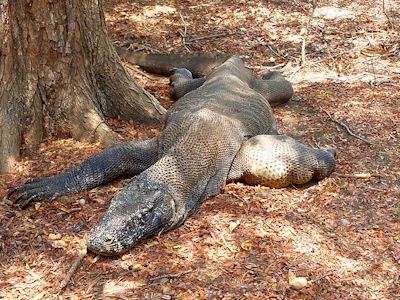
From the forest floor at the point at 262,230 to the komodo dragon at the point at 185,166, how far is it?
11 cm

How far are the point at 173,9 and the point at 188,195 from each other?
5083 millimetres

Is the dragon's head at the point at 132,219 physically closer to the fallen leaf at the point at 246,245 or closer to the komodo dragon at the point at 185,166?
the komodo dragon at the point at 185,166

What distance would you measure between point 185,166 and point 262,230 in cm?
80

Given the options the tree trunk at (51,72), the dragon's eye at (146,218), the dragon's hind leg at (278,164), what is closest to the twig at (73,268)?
the dragon's eye at (146,218)

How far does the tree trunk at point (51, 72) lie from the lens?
13.1ft

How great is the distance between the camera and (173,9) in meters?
7.99

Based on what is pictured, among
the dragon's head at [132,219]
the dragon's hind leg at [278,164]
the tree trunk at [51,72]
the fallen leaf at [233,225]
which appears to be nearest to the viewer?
the dragon's head at [132,219]

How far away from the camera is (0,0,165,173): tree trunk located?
3986mm

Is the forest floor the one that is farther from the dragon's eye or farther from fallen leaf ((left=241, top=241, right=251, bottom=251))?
the dragon's eye

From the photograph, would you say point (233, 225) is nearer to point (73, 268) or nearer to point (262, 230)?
point (262, 230)

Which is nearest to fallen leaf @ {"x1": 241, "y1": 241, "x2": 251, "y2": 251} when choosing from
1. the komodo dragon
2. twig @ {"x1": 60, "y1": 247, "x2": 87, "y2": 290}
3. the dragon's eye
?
the komodo dragon

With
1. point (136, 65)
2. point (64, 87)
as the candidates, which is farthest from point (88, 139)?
point (136, 65)

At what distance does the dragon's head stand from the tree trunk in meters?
1.25

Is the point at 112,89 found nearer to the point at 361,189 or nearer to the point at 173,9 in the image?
the point at 361,189
